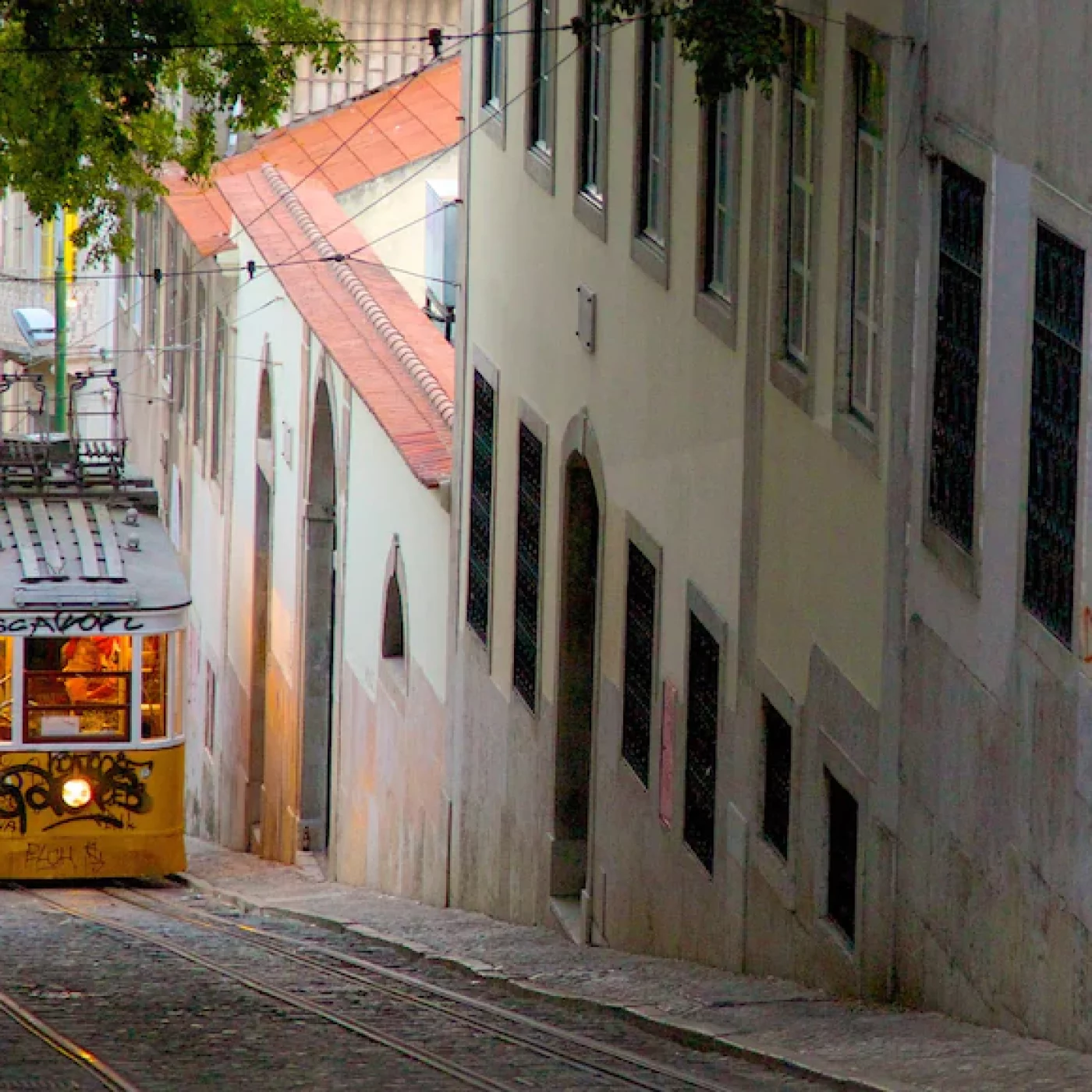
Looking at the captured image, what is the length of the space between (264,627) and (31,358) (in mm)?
17044

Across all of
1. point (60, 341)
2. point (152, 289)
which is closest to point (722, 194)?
point (60, 341)

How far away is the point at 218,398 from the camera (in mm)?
36812

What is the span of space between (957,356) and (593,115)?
775 cm

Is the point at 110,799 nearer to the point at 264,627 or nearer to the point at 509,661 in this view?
the point at 509,661

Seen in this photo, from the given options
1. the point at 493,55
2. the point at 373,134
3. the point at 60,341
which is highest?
the point at 373,134

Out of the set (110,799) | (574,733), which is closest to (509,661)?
(574,733)

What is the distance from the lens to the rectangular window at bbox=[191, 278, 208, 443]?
38.0 m

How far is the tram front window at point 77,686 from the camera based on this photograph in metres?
22.6

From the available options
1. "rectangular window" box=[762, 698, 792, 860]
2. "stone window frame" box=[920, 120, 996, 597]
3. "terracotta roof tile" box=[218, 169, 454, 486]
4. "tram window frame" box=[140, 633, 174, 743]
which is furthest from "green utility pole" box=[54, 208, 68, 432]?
"stone window frame" box=[920, 120, 996, 597]

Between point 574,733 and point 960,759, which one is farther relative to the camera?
point 574,733

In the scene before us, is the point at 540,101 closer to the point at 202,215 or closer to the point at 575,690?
the point at 575,690

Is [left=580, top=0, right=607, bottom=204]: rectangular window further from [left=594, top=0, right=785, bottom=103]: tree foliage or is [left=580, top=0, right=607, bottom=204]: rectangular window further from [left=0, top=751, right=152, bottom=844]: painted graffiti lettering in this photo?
[left=0, top=751, right=152, bottom=844]: painted graffiti lettering

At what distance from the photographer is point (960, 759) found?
1141 centimetres

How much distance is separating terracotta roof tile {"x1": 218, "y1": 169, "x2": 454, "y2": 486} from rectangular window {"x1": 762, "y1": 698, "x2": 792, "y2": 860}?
29.9ft
